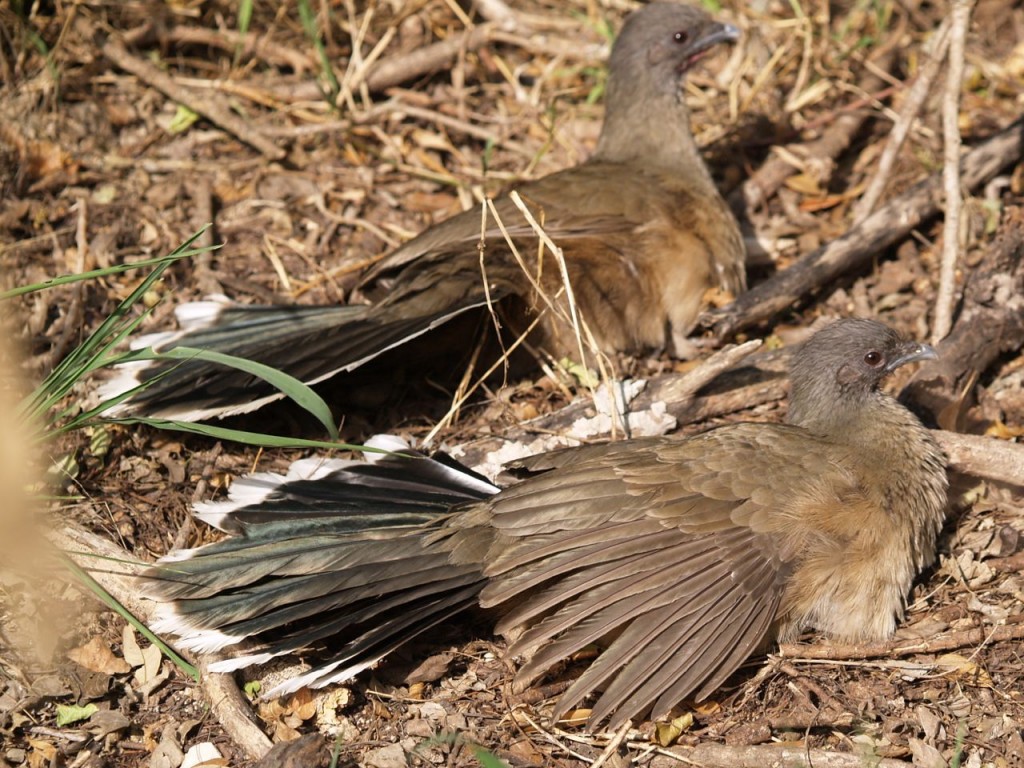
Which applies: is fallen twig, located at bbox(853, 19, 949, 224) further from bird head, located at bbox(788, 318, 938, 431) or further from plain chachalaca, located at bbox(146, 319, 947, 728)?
plain chachalaca, located at bbox(146, 319, 947, 728)

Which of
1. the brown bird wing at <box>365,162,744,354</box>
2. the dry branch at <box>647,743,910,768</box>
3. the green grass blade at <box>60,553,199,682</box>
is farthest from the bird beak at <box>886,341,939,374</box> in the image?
the green grass blade at <box>60,553,199,682</box>

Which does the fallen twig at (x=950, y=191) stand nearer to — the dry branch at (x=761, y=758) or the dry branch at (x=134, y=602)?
the dry branch at (x=761, y=758)

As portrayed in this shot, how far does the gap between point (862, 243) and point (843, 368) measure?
52.6 inches

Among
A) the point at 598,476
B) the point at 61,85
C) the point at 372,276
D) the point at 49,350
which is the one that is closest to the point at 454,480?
the point at 598,476

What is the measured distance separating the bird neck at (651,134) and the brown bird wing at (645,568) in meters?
2.37

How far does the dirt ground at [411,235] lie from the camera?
365 centimetres

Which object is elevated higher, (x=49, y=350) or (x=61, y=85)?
(x=61, y=85)

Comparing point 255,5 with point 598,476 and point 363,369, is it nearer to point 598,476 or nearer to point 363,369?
point 363,369

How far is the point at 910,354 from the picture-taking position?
4.44 meters

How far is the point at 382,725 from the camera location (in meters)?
3.70

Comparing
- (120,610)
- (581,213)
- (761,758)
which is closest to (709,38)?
(581,213)

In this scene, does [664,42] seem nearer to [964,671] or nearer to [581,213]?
A: [581,213]

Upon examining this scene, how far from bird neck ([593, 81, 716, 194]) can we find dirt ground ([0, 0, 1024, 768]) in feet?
1.17

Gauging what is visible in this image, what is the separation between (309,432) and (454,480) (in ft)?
3.00
